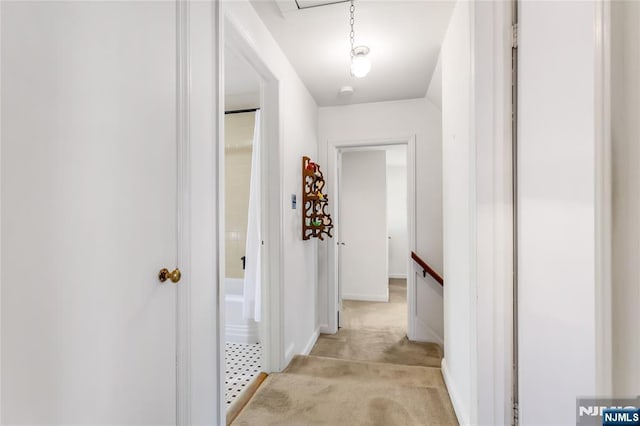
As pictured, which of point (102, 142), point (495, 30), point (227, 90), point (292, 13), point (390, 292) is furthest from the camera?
point (390, 292)

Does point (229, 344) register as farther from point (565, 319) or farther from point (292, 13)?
point (292, 13)

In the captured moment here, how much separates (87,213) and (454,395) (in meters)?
2.00

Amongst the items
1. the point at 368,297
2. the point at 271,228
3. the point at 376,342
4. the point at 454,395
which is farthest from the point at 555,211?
the point at 368,297

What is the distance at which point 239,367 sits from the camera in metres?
2.31

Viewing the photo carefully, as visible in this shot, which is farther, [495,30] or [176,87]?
[495,30]

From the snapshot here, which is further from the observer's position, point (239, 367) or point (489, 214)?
point (239, 367)

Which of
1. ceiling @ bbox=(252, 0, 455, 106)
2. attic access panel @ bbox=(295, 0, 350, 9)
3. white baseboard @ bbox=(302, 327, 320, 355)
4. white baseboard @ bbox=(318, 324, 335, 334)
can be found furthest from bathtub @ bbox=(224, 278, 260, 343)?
attic access panel @ bbox=(295, 0, 350, 9)

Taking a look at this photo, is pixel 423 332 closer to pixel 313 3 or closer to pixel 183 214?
pixel 183 214

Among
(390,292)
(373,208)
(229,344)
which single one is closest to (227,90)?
(229,344)

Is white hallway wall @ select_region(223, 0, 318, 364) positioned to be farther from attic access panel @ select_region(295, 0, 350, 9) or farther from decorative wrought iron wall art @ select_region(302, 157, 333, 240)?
attic access panel @ select_region(295, 0, 350, 9)

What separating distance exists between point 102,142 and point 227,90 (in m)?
2.30

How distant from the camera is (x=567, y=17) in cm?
107

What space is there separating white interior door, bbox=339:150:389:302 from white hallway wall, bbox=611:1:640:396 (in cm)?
409

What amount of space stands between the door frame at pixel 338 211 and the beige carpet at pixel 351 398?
104 cm
